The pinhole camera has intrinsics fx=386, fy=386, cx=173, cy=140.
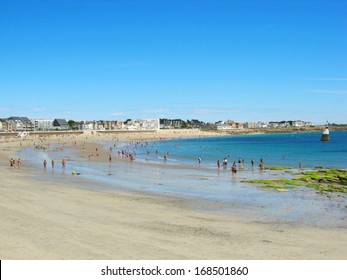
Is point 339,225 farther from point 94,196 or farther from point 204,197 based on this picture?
point 94,196

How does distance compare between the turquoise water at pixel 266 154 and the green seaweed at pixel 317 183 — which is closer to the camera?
the green seaweed at pixel 317 183

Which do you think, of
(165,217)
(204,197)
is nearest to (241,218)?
(165,217)

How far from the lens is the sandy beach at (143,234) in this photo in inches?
432

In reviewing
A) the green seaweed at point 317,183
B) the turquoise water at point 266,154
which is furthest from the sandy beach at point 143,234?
the turquoise water at point 266,154

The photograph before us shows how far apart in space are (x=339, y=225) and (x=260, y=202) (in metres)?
6.06

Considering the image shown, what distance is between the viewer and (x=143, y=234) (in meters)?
13.2

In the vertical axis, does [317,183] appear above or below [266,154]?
above

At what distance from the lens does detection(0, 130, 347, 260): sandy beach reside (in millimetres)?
10984

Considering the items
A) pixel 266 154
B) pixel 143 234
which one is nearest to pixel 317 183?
pixel 143 234

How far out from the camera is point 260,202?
70.7 feet

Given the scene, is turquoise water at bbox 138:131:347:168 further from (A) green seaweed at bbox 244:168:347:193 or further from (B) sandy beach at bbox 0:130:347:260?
(B) sandy beach at bbox 0:130:347:260


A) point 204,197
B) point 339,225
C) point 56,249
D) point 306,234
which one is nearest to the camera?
point 56,249

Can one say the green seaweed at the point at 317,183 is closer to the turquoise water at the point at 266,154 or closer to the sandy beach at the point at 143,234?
the sandy beach at the point at 143,234

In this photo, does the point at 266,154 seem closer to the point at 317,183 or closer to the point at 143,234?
the point at 317,183
